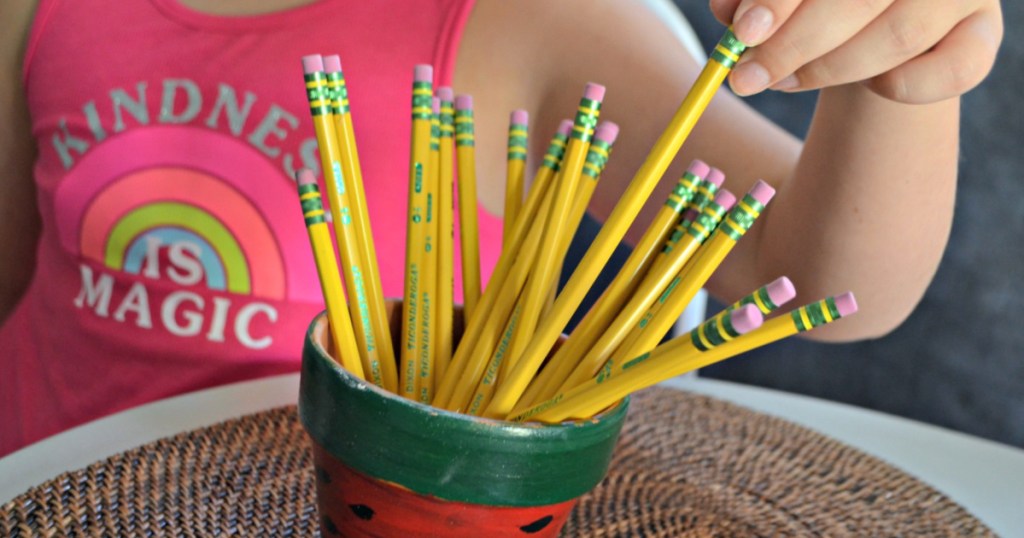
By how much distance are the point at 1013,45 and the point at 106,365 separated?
873 millimetres

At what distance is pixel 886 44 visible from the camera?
264 millimetres

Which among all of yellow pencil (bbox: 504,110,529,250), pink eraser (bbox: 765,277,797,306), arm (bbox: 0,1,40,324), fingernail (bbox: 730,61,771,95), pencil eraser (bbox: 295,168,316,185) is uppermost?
fingernail (bbox: 730,61,771,95)

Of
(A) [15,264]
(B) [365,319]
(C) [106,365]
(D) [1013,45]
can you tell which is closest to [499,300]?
(B) [365,319]

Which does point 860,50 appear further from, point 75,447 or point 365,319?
point 75,447

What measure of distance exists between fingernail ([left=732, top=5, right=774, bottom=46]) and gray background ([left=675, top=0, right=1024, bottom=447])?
73 centimetres

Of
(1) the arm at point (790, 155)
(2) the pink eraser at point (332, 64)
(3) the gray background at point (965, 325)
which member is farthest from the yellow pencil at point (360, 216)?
(3) the gray background at point (965, 325)

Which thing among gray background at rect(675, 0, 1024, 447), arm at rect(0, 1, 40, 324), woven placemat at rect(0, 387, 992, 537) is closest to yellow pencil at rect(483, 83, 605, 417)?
woven placemat at rect(0, 387, 992, 537)

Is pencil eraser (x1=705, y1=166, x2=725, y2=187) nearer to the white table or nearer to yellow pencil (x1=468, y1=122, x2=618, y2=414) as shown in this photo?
yellow pencil (x1=468, y1=122, x2=618, y2=414)

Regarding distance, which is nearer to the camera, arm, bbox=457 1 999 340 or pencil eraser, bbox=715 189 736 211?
pencil eraser, bbox=715 189 736 211

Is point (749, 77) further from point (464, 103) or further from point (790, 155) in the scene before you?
point (790, 155)

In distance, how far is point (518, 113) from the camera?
30 cm

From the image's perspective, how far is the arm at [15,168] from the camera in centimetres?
57

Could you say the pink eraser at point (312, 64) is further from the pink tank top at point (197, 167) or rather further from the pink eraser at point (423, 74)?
the pink tank top at point (197, 167)

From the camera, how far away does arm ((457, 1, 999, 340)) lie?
0.40m
